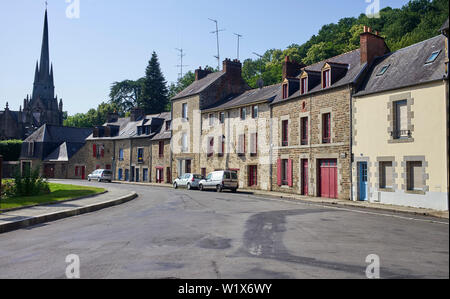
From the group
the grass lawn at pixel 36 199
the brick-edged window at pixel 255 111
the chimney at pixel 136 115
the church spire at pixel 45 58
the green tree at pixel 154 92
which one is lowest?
the grass lawn at pixel 36 199

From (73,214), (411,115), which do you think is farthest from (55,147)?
(411,115)

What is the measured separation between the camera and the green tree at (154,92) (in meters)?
74.2

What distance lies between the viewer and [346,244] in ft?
26.6

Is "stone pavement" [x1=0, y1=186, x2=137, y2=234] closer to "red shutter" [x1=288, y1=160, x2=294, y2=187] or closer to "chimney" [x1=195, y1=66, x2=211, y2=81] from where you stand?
"red shutter" [x1=288, y1=160, x2=294, y2=187]

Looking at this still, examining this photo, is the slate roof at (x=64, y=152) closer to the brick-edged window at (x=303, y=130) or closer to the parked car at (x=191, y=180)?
the parked car at (x=191, y=180)

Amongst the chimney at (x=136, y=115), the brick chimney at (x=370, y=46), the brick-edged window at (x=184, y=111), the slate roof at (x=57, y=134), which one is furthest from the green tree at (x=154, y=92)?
the brick chimney at (x=370, y=46)

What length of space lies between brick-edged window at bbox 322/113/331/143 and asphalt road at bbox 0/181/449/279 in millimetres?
11492

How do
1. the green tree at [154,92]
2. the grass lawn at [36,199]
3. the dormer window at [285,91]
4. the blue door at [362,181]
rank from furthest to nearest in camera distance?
the green tree at [154,92], the dormer window at [285,91], the blue door at [362,181], the grass lawn at [36,199]

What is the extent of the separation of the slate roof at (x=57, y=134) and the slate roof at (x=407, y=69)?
5280 cm

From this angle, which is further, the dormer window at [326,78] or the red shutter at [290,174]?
the red shutter at [290,174]

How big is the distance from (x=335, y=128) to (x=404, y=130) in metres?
4.93

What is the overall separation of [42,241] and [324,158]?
1812 cm

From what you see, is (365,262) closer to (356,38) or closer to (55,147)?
(356,38)

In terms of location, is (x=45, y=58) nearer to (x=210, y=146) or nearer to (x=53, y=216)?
(x=210, y=146)
